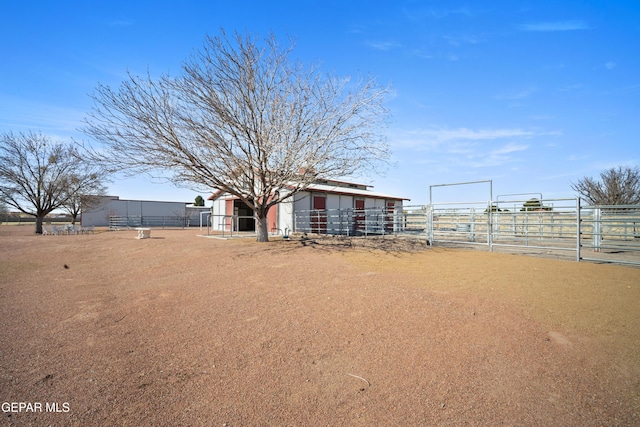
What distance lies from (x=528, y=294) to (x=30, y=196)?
30.3 m

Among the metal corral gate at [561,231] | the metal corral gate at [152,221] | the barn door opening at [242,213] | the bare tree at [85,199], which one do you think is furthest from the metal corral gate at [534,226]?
the metal corral gate at [152,221]

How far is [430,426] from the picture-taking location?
231cm

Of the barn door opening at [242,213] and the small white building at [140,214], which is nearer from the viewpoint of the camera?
the barn door opening at [242,213]

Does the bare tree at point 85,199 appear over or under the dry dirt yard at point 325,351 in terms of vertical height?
over

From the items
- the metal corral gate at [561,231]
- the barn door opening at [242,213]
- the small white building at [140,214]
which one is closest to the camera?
the metal corral gate at [561,231]

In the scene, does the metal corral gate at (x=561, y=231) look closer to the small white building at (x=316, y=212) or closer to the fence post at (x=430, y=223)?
the fence post at (x=430, y=223)

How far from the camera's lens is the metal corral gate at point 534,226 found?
8.69m

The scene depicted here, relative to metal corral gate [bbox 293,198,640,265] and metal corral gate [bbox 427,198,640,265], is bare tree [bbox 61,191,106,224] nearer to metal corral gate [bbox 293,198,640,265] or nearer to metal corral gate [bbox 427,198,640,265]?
metal corral gate [bbox 293,198,640,265]

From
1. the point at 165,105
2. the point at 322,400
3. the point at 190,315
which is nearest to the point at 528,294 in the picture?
the point at 322,400

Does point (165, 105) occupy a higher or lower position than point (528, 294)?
higher

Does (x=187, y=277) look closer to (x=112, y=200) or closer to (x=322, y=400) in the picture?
(x=322, y=400)

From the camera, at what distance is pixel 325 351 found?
3.38 meters

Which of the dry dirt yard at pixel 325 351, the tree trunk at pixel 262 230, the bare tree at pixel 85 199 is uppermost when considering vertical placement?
the bare tree at pixel 85 199

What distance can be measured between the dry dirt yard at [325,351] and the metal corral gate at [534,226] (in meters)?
2.90
